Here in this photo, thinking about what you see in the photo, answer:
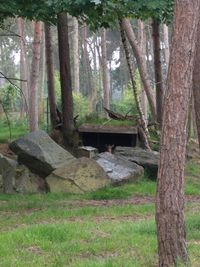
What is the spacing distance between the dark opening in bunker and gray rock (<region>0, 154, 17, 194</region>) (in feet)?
11.3

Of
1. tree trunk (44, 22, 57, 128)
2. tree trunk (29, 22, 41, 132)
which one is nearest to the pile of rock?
tree trunk (44, 22, 57, 128)

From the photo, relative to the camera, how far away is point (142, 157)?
15.3 meters

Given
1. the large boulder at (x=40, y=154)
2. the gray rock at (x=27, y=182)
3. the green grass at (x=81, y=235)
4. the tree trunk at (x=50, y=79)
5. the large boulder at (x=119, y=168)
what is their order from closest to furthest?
the green grass at (x=81, y=235) < the gray rock at (x=27, y=182) < the large boulder at (x=40, y=154) < the large boulder at (x=119, y=168) < the tree trunk at (x=50, y=79)

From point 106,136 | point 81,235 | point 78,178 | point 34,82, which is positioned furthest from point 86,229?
point 34,82

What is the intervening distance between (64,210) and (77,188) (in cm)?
233

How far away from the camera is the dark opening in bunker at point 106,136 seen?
16.3m

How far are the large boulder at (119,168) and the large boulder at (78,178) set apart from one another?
484 mm

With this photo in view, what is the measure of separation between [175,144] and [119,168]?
8.48m

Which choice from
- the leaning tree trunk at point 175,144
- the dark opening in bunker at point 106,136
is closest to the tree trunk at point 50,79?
the dark opening in bunker at point 106,136

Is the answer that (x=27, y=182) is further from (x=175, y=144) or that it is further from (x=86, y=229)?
(x=175, y=144)

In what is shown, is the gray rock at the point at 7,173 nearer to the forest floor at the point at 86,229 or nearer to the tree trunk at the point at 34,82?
the forest floor at the point at 86,229

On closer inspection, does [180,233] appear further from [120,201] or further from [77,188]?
[77,188]

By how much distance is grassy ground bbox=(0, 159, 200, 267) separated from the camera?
21.6ft

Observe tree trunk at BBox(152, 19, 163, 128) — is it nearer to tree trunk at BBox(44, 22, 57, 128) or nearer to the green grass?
tree trunk at BBox(44, 22, 57, 128)
